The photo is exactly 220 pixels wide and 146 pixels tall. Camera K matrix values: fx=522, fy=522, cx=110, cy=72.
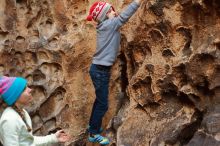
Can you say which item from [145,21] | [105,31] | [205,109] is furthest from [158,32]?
[205,109]

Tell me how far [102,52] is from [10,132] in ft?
3.86

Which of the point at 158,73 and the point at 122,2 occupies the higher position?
the point at 122,2

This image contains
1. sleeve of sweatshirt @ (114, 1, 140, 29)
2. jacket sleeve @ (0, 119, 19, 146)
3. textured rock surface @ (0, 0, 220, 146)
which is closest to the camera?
jacket sleeve @ (0, 119, 19, 146)

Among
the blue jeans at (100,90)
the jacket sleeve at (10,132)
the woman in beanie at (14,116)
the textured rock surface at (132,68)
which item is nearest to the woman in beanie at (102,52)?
the blue jeans at (100,90)

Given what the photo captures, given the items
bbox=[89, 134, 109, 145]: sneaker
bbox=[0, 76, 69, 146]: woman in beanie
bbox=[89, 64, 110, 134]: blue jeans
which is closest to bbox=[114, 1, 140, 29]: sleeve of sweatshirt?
bbox=[89, 64, 110, 134]: blue jeans

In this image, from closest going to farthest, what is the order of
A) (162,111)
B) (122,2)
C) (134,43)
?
(162,111) → (134,43) → (122,2)

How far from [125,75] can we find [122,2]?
21.5 inches

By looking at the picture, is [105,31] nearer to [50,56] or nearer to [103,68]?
[103,68]

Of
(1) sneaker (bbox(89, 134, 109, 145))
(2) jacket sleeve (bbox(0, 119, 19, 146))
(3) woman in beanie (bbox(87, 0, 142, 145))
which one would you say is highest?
(3) woman in beanie (bbox(87, 0, 142, 145))

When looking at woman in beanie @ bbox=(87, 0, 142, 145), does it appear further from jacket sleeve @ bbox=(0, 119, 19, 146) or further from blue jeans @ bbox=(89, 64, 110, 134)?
A: jacket sleeve @ bbox=(0, 119, 19, 146)

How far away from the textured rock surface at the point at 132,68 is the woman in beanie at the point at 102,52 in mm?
138

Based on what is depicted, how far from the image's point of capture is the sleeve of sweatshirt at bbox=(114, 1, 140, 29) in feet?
10.7

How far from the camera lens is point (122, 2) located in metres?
3.83

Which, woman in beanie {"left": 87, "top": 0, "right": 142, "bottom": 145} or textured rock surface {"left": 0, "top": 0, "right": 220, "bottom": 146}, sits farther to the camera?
woman in beanie {"left": 87, "top": 0, "right": 142, "bottom": 145}
